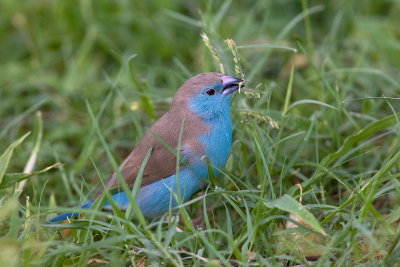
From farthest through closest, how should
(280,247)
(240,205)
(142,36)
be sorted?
(142,36) → (240,205) → (280,247)

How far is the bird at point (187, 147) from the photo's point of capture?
336 centimetres

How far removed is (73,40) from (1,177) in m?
2.44

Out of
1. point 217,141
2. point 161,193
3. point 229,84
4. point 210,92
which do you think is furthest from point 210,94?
point 161,193

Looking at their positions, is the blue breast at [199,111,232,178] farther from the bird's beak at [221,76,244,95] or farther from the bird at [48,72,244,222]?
the bird's beak at [221,76,244,95]

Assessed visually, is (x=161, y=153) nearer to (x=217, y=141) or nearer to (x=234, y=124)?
(x=217, y=141)

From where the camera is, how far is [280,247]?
2.87 metres

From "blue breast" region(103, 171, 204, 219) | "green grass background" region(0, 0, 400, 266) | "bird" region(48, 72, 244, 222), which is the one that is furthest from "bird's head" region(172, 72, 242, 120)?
"blue breast" region(103, 171, 204, 219)

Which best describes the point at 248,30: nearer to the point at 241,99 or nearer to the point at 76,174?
the point at 241,99

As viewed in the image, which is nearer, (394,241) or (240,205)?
(394,241)

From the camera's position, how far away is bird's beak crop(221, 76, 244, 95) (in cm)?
341

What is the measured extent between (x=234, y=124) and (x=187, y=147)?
1.85 feet

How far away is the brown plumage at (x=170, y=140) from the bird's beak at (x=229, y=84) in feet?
0.15

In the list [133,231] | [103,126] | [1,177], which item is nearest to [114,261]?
[133,231]

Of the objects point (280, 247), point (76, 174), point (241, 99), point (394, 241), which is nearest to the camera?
point (394, 241)
